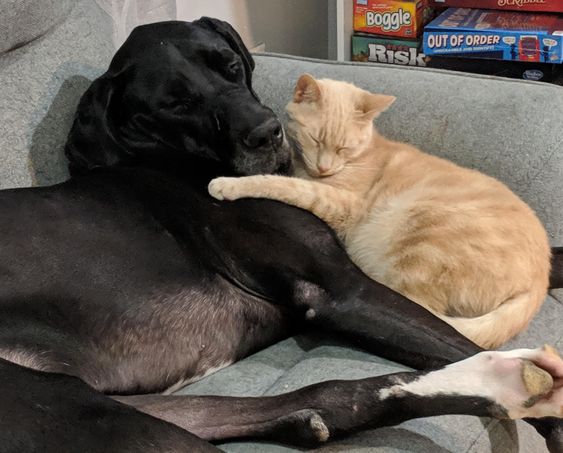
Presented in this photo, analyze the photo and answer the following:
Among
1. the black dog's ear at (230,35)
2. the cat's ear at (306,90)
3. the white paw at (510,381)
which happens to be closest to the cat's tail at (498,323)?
the white paw at (510,381)

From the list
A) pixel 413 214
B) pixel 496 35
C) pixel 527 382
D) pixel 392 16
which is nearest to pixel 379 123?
pixel 413 214

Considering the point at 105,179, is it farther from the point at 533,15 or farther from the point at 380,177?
the point at 533,15

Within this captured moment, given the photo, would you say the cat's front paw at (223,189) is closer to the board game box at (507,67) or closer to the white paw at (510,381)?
the white paw at (510,381)

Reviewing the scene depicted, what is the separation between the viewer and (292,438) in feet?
3.88

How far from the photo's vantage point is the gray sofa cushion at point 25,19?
161 cm

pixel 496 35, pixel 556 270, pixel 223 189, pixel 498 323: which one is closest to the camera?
pixel 498 323

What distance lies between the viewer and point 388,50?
302 cm

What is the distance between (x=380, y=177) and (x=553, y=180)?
1.23 feet

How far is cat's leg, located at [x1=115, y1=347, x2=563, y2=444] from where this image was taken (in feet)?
3.75

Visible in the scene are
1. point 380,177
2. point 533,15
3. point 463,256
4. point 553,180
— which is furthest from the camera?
point 533,15

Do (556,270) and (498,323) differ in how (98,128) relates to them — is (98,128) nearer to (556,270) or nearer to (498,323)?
(498,323)

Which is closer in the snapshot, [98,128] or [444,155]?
[98,128]

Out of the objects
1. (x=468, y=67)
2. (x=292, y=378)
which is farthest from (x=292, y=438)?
(x=468, y=67)

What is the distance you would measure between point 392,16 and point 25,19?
5.45 feet
